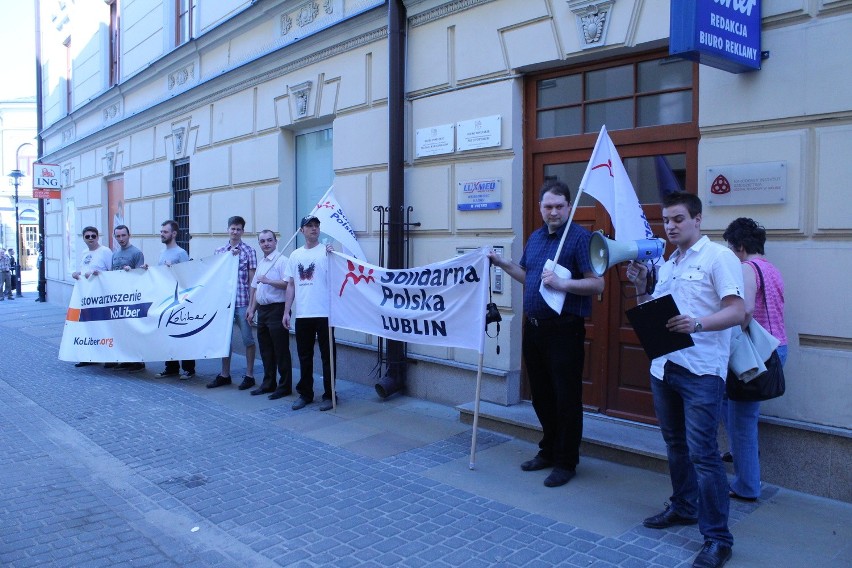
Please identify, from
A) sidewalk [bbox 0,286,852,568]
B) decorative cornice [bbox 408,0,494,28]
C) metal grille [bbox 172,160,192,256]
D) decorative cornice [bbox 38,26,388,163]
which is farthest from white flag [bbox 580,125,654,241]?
metal grille [bbox 172,160,192,256]

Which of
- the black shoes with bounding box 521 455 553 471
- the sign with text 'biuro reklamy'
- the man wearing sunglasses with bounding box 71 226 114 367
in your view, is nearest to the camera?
the black shoes with bounding box 521 455 553 471

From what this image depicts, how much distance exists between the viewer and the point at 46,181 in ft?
64.3

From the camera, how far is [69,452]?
6195 mm

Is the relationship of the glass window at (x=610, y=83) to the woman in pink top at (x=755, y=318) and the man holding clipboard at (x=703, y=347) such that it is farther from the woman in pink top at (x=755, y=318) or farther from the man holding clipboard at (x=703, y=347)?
the man holding clipboard at (x=703, y=347)

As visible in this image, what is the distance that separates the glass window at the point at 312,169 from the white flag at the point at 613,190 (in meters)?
5.05

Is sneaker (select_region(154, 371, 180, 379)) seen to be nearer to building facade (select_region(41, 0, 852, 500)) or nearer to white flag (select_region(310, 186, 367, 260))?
building facade (select_region(41, 0, 852, 500))

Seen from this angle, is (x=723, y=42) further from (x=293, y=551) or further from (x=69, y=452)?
(x=69, y=452)

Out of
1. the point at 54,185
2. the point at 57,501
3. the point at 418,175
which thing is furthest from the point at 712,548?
the point at 54,185

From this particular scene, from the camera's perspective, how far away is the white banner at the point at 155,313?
8695 millimetres

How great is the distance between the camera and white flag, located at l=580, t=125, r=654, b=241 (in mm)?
4785

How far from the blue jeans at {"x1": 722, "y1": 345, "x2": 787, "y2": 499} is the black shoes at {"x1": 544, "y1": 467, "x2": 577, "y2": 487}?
3.59 feet

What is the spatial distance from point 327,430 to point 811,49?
4.90m

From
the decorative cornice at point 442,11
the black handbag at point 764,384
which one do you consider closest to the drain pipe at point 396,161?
the decorative cornice at point 442,11

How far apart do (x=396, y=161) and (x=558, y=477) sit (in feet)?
13.1
